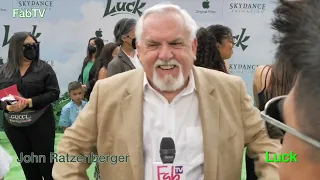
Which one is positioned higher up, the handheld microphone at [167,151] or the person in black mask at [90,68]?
the handheld microphone at [167,151]

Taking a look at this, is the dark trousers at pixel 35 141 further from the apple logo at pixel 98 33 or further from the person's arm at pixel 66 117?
the apple logo at pixel 98 33

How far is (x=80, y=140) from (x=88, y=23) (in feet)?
20.0

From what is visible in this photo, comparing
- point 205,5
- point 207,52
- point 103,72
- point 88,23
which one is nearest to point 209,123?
point 207,52

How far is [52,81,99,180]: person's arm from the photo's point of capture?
2.09 meters

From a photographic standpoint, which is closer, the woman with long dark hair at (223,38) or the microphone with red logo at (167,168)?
the microphone with red logo at (167,168)

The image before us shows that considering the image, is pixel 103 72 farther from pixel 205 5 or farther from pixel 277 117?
pixel 277 117

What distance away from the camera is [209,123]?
2.07 metres

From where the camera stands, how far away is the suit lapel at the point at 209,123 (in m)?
2.03

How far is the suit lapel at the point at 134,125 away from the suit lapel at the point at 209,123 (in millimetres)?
276

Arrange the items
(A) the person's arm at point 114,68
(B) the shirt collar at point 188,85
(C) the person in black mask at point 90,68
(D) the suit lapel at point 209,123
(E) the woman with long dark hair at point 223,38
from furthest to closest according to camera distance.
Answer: (C) the person in black mask at point 90,68 < (A) the person's arm at point 114,68 < (E) the woman with long dark hair at point 223,38 < (B) the shirt collar at point 188,85 < (D) the suit lapel at point 209,123

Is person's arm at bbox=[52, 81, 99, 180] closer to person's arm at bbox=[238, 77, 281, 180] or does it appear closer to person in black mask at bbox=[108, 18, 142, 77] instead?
person's arm at bbox=[238, 77, 281, 180]

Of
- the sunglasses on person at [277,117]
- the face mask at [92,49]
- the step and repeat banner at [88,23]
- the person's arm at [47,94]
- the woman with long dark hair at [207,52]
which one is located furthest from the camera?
the step and repeat banner at [88,23]

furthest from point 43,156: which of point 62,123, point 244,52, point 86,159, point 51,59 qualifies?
point 244,52

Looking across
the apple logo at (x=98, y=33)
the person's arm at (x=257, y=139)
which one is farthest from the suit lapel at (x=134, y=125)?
the apple logo at (x=98, y=33)
